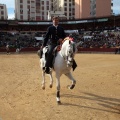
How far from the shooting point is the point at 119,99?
7930 millimetres

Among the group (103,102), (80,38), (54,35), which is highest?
(54,35)

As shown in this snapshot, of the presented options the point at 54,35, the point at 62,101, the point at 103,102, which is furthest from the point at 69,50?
the point at 103,102

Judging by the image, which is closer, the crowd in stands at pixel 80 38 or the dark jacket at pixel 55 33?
the dark jacket at pixel 55 33

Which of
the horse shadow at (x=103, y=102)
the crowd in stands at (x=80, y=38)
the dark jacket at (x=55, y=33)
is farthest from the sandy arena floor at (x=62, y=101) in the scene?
the crowd in stands at (x=80, y=38)

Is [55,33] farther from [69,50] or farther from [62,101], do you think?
[62,101]

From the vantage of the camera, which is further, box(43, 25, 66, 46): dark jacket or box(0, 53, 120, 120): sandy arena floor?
box(43, 25, 66, 46): dark jacket

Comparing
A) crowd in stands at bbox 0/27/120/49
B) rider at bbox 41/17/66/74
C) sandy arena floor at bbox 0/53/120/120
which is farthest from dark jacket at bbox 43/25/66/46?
crowd in stands at bbox 0/27/120/49

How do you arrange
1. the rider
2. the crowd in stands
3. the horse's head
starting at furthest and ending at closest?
1. the crowd in stands
2. the rider
3. the horse's head

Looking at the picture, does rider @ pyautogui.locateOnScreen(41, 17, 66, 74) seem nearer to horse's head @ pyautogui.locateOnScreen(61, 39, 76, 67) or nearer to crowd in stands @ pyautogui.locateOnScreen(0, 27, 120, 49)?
horse's head @ pyautogui.locateOnScreen(61, 39, 76, 67)

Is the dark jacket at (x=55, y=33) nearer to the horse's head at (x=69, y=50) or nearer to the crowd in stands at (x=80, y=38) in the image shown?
the horse's head at (x=69, y=50)

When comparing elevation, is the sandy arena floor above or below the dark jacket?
below

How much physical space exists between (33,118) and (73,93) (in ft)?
9.43

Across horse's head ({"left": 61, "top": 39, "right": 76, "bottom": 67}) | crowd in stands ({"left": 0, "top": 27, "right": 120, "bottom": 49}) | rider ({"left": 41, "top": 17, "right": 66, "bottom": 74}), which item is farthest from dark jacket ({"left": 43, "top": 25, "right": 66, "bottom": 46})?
crowd in stands ({"left": 0, "top": 27, "right": 120, "bottom": 49})

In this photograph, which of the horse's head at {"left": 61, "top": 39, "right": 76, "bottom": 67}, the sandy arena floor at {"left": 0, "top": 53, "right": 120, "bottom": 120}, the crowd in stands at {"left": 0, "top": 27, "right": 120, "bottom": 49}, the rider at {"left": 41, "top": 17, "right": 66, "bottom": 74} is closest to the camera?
the sandy arena floor at {"left": 0, "top": 53, "right": 120, "bottom": 120}
